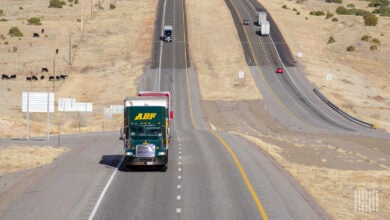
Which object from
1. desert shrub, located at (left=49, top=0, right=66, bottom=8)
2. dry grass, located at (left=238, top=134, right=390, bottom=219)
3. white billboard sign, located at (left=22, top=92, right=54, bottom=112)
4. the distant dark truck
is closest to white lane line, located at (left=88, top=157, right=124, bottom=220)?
dry grass, located at (left=238, top=134, right=390, bottom=219)

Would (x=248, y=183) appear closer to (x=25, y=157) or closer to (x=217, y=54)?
Answer: (x=25, y=157)

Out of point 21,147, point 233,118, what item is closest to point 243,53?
point 233,118

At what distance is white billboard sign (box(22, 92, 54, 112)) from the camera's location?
5059cm

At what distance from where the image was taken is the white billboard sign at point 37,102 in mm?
50594

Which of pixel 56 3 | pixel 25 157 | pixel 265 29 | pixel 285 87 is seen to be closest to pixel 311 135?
pixel 285 87

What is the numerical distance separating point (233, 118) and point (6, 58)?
50.0 metres

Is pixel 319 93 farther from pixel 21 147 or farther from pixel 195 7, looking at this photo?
pixel 195 7

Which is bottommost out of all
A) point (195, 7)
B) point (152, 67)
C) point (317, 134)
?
point (317, 134)

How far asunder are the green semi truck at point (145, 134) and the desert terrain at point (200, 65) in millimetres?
8253

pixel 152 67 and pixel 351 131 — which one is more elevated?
pixel 152 67

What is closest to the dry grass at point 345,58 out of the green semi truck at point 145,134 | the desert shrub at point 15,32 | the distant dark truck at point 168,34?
the distant dark truck at point 168,34

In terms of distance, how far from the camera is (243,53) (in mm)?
114625

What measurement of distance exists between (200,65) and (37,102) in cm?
5963

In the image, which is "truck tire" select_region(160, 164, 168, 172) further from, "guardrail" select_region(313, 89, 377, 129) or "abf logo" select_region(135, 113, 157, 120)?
"guardrail" select_region(313, 89, 377, 129)
